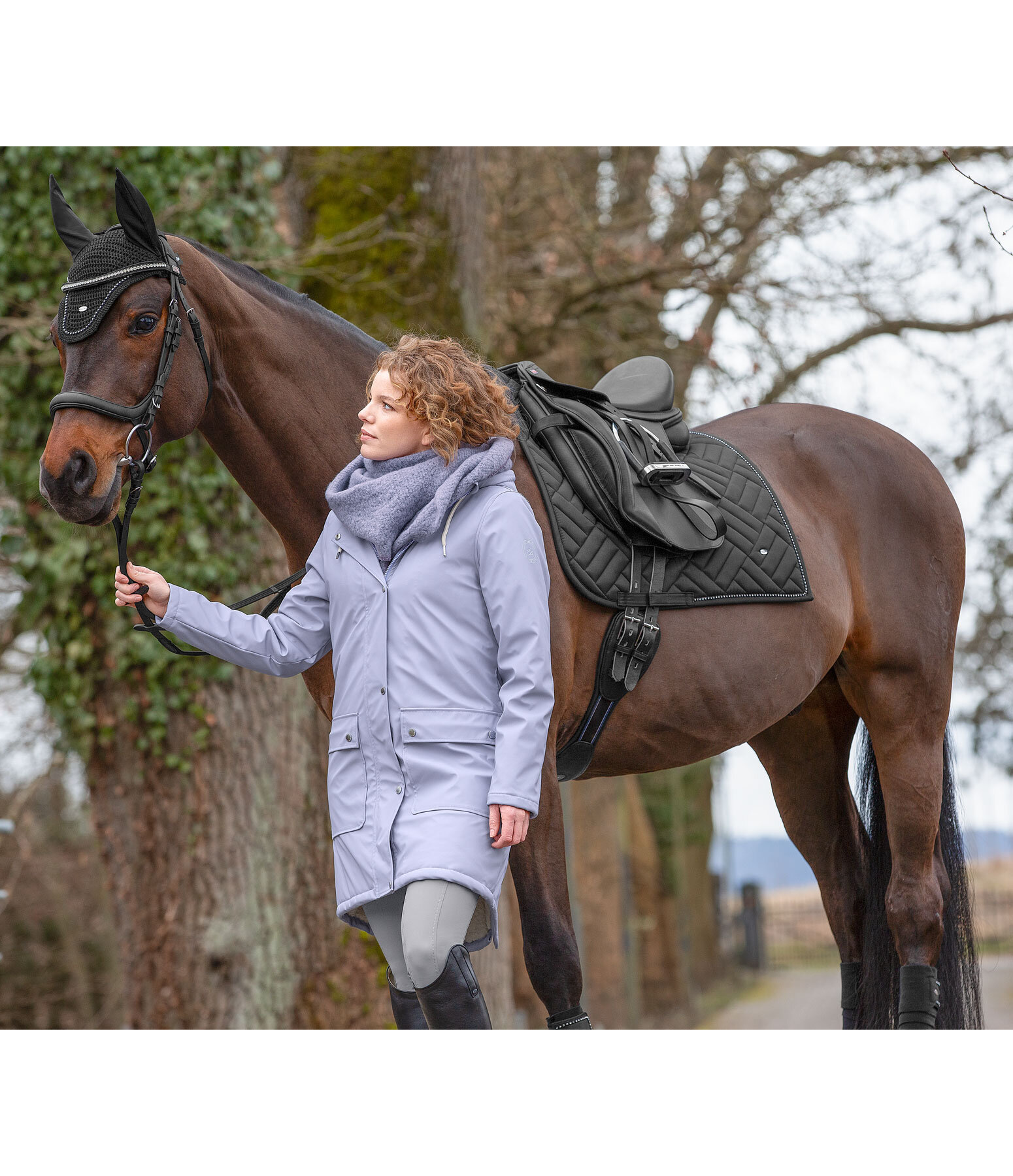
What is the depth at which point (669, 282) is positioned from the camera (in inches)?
266

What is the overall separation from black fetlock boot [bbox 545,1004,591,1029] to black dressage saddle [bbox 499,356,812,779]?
1.79ft

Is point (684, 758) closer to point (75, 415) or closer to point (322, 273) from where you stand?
point (75, 415)

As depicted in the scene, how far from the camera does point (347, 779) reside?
2209 millimetres

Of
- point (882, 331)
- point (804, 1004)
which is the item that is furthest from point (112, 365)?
point (804, 1004)

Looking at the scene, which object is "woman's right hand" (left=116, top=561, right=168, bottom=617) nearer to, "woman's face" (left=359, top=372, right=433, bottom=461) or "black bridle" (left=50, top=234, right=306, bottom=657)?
"black bridle" (left=50, top=234, right=306, bottom=657)

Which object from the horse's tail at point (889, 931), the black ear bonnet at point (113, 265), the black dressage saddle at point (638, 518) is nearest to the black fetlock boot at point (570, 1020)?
the black dressage saddle at point (638, 518)

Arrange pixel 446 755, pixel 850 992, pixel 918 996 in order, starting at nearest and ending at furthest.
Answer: pixel 446 755, pixel 918 996, pixel 850 992

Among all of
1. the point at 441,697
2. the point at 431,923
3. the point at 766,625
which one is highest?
the point at 766,625

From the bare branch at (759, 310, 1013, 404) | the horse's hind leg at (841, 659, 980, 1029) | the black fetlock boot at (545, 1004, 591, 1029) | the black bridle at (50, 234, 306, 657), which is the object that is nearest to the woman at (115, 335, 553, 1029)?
the black bridle at (50, 234, 306, 657)

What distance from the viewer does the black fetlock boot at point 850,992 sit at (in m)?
3.29

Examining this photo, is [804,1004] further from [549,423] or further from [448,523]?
[448,523]

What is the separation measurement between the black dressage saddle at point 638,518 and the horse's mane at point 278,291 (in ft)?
1.28

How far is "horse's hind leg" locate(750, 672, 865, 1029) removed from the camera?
3.38 meters

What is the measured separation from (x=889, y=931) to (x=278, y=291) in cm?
239
